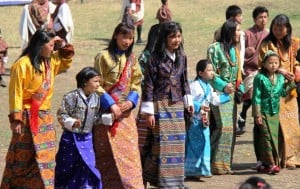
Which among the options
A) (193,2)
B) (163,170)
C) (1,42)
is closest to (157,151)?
(163,170)

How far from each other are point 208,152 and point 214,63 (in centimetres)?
93

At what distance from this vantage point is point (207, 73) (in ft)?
31.8

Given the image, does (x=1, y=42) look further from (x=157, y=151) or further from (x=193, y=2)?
(x=193, y=2)

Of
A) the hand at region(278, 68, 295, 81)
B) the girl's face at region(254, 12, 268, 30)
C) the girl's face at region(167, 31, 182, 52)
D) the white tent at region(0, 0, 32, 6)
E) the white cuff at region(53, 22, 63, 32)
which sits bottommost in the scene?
the hand at region(278, 68, 295, 81)

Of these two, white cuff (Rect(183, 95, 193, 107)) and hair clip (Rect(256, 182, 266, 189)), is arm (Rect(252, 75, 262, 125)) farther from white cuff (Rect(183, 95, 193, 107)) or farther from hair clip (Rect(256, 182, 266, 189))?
hair clip (Rect(256, 182, 266, 189))

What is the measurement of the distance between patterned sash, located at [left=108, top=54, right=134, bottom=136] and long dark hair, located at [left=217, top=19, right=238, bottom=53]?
67.6 inches

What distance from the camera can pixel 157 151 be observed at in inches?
352

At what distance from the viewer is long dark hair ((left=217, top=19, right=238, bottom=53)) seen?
32.6 ft

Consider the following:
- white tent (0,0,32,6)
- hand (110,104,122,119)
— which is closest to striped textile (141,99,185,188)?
hand (110,104,122,119)

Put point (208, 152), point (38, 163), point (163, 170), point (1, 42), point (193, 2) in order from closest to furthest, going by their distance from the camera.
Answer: point (38, 163) < point (163, 170) < point (208, 152) < point (1, 42) < point (193, 2)

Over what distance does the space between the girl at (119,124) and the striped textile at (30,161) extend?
1.55 ft

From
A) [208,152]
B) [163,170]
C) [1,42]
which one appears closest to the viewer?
[163,170]

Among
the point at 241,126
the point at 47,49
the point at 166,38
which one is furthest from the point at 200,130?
the point at 241,126

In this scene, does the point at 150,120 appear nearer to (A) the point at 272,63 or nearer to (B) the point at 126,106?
(B) the point at 126,106
